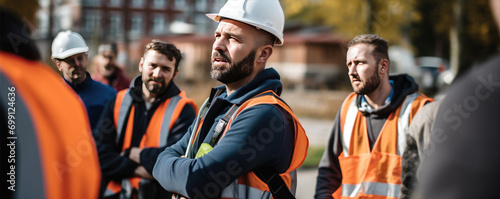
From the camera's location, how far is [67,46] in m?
3.42

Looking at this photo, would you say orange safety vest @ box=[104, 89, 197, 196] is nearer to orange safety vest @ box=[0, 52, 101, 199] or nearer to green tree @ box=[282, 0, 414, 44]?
orange safety vest @ box=[0, 52, 101, 199]

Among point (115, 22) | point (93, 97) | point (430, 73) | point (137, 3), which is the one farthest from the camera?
Result: point (137, 3)

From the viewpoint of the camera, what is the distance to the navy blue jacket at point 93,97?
380cm

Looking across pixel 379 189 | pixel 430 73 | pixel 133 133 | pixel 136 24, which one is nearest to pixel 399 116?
pixel 379 189

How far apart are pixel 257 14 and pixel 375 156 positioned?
53.9 inches

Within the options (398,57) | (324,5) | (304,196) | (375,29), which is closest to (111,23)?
(398,57)

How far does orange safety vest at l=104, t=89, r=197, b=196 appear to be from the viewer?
3795 millimetres

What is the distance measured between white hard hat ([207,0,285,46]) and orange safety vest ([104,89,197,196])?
1203 mm

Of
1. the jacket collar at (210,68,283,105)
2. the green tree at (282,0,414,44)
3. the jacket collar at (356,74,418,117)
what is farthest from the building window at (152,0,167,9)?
the jacket collar at (210,68,283,105)

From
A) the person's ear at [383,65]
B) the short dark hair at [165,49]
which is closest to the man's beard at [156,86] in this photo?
the short dark hair at [165,49]

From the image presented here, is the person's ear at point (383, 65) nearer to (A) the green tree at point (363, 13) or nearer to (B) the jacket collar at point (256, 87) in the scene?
(B) the jacket collar at point (256, 87)

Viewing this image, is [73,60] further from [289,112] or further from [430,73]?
[430,73]

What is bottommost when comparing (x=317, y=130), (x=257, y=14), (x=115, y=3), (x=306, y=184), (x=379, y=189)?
(x=306, y=184)

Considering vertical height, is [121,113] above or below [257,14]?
below
